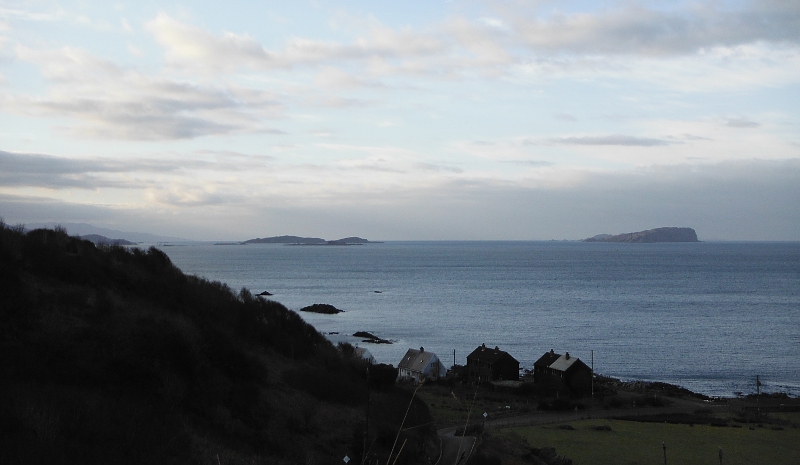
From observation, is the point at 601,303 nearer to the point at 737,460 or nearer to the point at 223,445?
the point at 737,460

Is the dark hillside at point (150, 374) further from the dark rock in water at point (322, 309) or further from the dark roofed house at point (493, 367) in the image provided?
the dark rock in water at point (322, 309)

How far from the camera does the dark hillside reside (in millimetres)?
11586

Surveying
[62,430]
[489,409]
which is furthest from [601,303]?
[62,430]

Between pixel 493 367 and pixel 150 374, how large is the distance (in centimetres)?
3776

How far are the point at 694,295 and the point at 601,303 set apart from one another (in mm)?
22384

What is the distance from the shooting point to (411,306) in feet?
312

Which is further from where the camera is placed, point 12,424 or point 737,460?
point 737,460

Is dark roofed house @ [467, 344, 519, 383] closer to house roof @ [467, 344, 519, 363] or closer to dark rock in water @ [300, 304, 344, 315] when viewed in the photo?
house roof @ [467, 344, 519, 363]

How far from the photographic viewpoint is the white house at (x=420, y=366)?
4903 centimetres

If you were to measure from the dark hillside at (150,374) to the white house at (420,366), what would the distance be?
2400 centimetres

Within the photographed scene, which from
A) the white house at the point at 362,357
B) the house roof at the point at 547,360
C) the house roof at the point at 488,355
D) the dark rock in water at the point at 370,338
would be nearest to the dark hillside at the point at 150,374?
the white house at the point at 362,357

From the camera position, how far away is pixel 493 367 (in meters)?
50.4

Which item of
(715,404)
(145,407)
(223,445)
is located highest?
(145,407)

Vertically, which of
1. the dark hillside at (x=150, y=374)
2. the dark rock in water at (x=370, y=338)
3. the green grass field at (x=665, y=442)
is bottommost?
the dark rock in water at (x=370, y=338)
